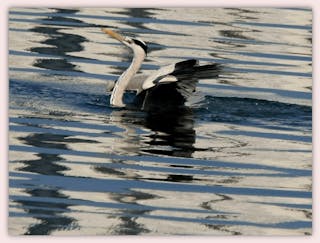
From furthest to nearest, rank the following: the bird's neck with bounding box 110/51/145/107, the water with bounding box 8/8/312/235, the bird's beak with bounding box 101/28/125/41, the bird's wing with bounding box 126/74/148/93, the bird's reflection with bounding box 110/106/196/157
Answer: the bird's wing with bounding box 126/74/148/93
the bird's neck with bounding box 110/51/145/107
the bird's beak with bounding box 101/28/125/41
the bird's reflection with bounding box 110/106/196/157
the water with bounding box 8/8/312/235

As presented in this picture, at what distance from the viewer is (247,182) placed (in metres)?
8.98

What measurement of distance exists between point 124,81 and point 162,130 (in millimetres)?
938

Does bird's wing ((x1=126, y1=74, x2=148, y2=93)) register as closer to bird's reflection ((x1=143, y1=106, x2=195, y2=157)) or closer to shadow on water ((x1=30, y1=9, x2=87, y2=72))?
bird's reflection ((x1=143, y1=106, x2=195, y2=157))

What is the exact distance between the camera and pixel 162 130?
33.7 feet

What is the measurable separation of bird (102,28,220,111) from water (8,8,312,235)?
0.08 m

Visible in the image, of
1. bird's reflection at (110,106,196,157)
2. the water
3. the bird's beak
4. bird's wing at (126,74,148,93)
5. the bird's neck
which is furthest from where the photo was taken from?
bird's wing at (126,74,148,93)

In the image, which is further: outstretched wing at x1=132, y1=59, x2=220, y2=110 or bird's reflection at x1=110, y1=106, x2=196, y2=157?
outstretched wing at x1=132, y1=59, x2=220, y2=110

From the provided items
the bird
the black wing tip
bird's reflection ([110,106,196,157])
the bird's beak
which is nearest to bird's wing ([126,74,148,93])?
the bird

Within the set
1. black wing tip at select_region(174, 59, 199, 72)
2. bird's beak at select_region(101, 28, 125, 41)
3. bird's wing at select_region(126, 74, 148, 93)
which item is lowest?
bird's wing at select_region(126, 74, 148, 93)

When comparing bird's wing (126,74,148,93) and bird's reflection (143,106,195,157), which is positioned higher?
bird's wing (126,74,148,93)

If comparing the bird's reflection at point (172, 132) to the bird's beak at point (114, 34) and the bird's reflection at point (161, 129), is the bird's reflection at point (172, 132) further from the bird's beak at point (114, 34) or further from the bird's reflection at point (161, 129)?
the bird's beak at point (114, 34)

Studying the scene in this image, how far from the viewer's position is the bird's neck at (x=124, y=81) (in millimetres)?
Answer: 10914

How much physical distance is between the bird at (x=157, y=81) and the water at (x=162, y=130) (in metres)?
0.08

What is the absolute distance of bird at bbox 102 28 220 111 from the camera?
1044 centimetres
